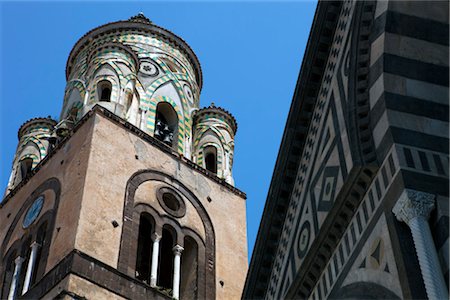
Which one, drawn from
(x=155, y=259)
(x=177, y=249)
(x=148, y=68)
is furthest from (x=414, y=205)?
(x=148, y=68)

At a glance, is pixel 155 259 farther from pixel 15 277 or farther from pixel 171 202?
pixel 15 277

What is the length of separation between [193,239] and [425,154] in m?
10.3

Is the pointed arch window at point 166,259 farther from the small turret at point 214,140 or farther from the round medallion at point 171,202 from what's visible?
the small turret at point 214,140

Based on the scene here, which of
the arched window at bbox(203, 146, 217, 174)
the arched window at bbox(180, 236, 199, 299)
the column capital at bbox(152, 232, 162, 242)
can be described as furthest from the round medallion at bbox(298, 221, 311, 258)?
the arched window at bbox(203, 146, 217, 174)

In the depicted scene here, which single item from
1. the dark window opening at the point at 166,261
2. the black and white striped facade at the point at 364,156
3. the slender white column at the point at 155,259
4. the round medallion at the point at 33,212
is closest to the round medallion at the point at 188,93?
the dark window opening at the point at 166,261

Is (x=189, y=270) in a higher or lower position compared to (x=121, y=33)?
lower

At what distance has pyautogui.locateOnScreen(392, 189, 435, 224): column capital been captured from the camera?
6.21 metres

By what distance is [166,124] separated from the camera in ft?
64.0

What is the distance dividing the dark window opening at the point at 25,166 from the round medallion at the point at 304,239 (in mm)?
11965

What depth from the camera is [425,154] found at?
21.9 ft

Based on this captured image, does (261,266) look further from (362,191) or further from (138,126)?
(138,126)

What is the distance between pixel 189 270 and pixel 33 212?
11.0ft

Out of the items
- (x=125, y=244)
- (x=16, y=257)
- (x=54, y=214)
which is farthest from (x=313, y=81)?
(x=16, y=257)

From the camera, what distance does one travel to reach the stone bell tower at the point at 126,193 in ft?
46.9
